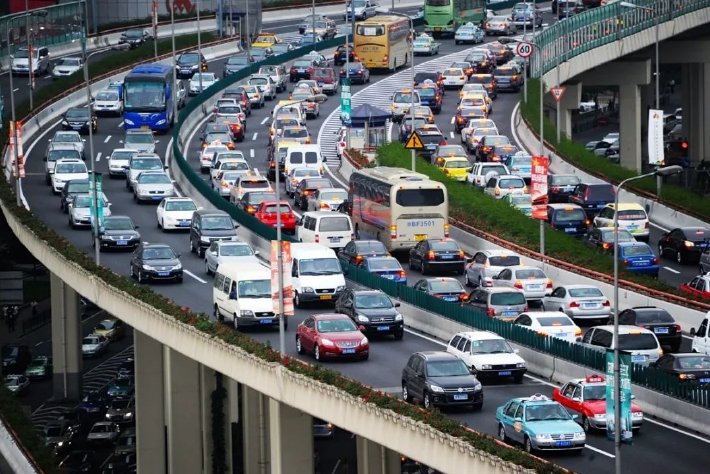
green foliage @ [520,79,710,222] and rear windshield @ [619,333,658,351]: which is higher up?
green foliage @ [520,79,710,222]

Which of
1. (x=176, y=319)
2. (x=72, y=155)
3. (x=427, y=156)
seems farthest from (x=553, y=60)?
(x=176, y=319)

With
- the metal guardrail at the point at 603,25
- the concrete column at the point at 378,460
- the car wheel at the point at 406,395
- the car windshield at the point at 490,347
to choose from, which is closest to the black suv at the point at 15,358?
the metal guardrail at the point at 603,25

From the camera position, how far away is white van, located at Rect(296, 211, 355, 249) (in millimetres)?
68750

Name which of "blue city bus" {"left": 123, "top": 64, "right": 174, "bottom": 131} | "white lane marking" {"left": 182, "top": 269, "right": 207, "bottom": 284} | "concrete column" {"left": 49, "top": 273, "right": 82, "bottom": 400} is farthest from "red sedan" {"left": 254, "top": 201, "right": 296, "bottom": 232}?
"blue city bus" {"left": 123, "top": 64, "right": 174, "bottom": 131}

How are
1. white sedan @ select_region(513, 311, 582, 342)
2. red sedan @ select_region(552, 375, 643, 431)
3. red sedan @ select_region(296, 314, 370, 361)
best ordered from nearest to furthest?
red sedan @ select_region(552, 375, 643, 431), red sedan @ select_region(296, 314, 370, 361), white sedan @ select_region(513, 311, 582, 342)

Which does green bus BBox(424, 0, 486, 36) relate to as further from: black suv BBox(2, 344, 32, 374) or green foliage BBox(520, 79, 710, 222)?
black suv BBox(2, 344, 32, 374)

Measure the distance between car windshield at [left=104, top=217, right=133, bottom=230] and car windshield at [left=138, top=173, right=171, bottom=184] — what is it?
11164mm

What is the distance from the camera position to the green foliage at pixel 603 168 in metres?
82.8

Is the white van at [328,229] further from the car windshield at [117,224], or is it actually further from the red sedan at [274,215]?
the car windshield at [117,224]

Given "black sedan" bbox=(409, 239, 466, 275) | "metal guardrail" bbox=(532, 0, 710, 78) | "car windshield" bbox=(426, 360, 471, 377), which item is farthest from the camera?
"metal guardrail" bbox=(532, 0, 710, 78)

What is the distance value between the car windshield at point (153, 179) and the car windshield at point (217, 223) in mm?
13830

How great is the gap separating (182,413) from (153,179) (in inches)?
892

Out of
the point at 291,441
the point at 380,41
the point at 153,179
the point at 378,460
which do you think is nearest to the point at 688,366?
the point at 291,441

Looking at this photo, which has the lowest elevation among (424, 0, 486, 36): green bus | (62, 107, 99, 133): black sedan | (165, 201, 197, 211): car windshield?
(165, 201, 197, 211): car windshield
